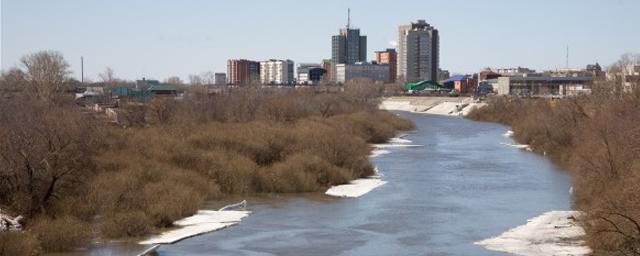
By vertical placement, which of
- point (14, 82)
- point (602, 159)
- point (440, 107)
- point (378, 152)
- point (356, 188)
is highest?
point (14, 82)

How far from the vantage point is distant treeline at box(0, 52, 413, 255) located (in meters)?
22.3

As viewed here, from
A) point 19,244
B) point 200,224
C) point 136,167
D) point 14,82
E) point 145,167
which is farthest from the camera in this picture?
point 14,82

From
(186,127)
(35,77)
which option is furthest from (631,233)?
(35,77)

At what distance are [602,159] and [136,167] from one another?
14367mm

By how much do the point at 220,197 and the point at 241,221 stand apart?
5129 mm

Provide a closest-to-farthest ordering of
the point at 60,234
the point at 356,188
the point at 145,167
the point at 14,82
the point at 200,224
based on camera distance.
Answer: the point at 60,234 < the point at 200,224 < the point at 145,167 < the point at 356,188 < the point at 14,82

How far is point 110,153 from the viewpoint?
3038 cm

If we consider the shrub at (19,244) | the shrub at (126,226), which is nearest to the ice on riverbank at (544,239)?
the shrub at (126,226)

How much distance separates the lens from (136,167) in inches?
1135

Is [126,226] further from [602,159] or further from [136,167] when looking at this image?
[602,159]

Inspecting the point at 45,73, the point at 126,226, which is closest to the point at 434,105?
the point at 45,73

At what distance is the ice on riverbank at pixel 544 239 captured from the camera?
2019cm

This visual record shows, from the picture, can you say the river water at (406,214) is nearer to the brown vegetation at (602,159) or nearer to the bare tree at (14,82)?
the brown vegetation at (602,159)

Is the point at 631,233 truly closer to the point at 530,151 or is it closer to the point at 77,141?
the point at 77,141
